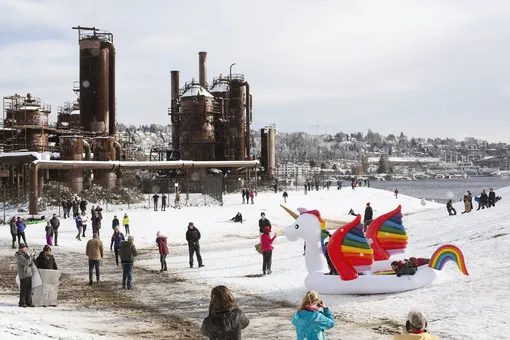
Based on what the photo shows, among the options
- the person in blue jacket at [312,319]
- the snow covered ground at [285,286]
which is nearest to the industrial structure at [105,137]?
the snow covered ground at [285,286]

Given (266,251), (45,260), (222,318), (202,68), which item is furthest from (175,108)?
(222,318)

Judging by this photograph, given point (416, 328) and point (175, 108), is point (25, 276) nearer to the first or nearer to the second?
point (416, 328)

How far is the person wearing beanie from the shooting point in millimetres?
12992

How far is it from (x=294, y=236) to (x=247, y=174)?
47.8 meters

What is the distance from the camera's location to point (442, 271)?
14.5 meters

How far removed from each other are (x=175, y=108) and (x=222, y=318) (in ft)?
215

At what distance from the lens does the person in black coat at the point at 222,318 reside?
21.2 ft

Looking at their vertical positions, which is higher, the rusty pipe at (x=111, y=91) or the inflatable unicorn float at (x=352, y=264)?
the rusty pipe at (x=111, y=91)

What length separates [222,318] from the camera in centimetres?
648

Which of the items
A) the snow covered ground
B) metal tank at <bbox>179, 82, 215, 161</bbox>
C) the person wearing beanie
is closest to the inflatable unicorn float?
the snow covered ground

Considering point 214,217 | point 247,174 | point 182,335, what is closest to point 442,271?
point 182,335

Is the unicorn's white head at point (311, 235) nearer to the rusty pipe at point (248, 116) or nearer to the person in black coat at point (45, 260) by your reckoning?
the person in black coat at point (45, 260)

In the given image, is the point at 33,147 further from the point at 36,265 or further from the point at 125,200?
the point at 36,265

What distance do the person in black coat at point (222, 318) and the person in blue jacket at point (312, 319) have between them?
3.29ft
